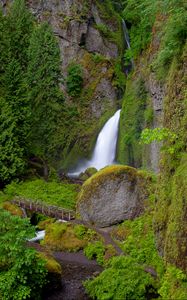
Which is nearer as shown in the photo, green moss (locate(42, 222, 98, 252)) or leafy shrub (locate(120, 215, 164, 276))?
leafy shrub (locate(120, 215, 164, 276))

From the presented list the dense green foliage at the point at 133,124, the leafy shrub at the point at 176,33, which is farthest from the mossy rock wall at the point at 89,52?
the leafy shrub at the point at 176,33

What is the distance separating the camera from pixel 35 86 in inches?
1066

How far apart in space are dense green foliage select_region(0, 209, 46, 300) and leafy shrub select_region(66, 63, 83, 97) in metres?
23.8

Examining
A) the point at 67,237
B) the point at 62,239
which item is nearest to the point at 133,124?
the point at 67,237

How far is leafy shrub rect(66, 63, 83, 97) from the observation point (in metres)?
35.8

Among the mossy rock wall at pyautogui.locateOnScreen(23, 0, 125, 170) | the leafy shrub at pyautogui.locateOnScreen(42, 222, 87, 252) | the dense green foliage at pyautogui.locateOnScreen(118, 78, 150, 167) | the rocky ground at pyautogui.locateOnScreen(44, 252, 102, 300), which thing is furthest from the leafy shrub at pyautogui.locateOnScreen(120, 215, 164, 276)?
the mossy rock wall at pyautogui.locateOnScreen(23, 0, 125, 170)

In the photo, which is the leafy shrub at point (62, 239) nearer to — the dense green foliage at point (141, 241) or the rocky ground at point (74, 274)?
the rocky ground at point (74, 274)

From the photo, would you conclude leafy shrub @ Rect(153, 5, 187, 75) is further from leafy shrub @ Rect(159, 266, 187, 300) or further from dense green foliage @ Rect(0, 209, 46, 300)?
dense green foliage @ Rect(0, 209, 46, 300)

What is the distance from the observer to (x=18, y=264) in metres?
12.4

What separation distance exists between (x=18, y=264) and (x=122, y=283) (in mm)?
3547

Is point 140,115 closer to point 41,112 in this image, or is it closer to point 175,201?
point 41,112

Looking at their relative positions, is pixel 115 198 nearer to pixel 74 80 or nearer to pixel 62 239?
pixel 62 239

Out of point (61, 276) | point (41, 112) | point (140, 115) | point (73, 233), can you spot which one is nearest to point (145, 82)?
point (140, 115)


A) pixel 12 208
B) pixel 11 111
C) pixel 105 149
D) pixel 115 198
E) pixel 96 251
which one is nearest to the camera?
pixel 96 251
